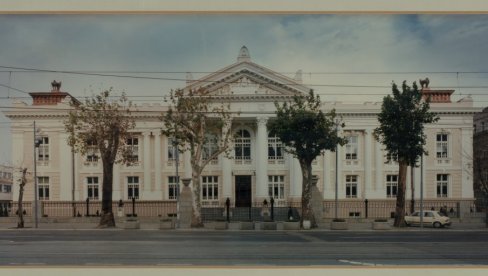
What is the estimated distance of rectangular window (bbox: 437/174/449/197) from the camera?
49.5 metres

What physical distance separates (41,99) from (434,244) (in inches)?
1308

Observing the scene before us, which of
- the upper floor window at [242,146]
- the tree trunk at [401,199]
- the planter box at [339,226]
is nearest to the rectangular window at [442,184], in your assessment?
the tree trunk at [401,199]

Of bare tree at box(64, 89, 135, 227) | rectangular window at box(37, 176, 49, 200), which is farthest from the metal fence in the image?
bare tree at box(64, 89, 135, 227)

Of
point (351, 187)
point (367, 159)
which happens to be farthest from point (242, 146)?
point (367, 159)

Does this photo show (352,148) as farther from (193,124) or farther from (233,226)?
(193,124)

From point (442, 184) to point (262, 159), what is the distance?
1866 centimetres

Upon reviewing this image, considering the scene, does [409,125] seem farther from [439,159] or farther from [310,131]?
[439,159]

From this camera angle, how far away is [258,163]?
4866 centimetres

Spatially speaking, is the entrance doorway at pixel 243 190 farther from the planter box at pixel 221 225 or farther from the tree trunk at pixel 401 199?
the tree trunk at pixel 401 199

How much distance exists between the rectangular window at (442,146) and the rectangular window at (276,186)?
1621 centimetres

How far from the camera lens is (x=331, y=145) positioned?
3025 centimetres

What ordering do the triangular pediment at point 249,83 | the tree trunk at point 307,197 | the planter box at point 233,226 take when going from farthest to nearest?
the triangular pediment at point 249,83 → the tree trunk at point 307,197 → the planter box at point 233,226

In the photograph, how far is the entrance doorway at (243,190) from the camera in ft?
165

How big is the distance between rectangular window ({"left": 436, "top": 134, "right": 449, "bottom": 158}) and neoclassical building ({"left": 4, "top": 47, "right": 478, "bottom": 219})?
0.31 feet
